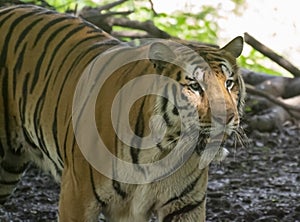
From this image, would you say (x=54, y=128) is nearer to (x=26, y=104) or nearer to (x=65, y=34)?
(x=26, y=104)

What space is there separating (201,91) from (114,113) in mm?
425

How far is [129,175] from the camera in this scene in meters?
2.91

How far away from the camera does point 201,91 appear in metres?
2.62

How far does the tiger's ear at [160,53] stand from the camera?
270cm

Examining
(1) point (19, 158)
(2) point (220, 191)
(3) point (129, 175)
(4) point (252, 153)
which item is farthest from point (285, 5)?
(3) point (129, 175)

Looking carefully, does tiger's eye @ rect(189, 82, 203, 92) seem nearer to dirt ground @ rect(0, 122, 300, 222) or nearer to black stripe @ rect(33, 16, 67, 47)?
black stripe @ rect(33, 16, 67, 47)

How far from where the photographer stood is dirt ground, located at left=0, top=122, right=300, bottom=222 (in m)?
4.30

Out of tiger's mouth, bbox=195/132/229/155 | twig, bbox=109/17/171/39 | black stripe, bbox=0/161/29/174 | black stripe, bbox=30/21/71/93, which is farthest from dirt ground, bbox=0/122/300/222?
tiger's mouth, bbox=195/132/229/155

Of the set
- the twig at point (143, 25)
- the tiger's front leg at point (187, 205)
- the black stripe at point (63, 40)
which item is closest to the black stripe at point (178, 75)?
the tiger's front leg at point (187, 205)

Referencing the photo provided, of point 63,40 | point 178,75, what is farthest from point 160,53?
point 63,40

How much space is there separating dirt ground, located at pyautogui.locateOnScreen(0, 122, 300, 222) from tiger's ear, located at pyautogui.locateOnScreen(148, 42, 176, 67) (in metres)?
1.27

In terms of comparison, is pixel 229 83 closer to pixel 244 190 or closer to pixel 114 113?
pixel 114 113

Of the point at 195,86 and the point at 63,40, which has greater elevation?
the point at 195,86

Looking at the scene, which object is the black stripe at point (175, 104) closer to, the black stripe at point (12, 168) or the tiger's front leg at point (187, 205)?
the tiger's front leg at point (187, 205)
